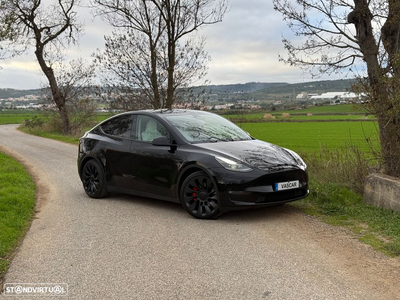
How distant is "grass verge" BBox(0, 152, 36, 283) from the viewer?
5.64 m

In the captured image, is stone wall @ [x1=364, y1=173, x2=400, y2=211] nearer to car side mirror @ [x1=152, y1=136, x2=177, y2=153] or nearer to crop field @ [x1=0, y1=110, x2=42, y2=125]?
car side mirror @ [x1=152, y1=136, x2=177, y2=153]

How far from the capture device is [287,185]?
669 cm

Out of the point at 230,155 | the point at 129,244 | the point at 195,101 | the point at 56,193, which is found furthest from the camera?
the point at 195,101

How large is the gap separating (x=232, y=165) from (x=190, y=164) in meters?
0.69

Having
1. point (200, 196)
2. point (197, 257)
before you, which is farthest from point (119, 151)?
point (197, 257)

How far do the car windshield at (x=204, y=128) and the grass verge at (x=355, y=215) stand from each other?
157 centimetres

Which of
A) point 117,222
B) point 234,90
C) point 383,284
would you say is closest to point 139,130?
point 117,222

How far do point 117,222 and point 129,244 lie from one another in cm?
123

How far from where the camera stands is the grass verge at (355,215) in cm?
560

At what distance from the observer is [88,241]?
5867 millimetres

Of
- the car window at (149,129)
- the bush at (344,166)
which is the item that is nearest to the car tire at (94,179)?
the car window at (149,129)

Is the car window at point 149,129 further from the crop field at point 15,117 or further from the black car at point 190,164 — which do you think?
the crop field at point 15,117

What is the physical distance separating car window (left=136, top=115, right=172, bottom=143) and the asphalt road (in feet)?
3.98

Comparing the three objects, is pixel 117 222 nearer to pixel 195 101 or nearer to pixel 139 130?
pixel 139 130
